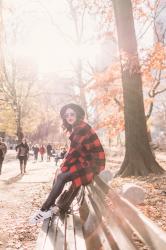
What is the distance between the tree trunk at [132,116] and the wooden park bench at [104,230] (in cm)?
766

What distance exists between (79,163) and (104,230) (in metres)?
0.96

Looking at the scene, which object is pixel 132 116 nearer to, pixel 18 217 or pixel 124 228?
pixel 18 217

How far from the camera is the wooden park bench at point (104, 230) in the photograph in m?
3.47

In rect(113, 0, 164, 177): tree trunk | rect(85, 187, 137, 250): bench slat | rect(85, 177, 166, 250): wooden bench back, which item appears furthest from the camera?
rect(113, 0, 164, 177): tree trunk

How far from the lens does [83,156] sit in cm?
621

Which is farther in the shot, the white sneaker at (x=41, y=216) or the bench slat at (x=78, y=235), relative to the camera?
the white sneaker at (x=41, y=216)

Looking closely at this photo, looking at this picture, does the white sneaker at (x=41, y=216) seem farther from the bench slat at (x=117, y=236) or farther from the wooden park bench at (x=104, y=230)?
the bench slat at (x=117, y=236)

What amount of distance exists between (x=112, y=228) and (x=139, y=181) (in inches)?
323

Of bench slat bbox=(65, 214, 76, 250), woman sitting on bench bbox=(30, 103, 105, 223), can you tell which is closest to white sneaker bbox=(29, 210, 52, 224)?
woman sitting on bench bbox=(30, 103, 105, 223)

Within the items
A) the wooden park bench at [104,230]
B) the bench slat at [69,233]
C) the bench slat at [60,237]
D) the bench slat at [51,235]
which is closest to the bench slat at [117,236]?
the wooden park bench at [104,230]

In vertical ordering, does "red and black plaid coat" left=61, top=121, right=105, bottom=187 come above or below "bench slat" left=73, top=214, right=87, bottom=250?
above

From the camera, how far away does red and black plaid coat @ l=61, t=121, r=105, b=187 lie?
6.15 metres

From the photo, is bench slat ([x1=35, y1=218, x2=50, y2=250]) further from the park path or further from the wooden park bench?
the park path

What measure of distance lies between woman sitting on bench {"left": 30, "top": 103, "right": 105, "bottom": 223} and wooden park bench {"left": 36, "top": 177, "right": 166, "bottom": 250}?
0.83 feet
